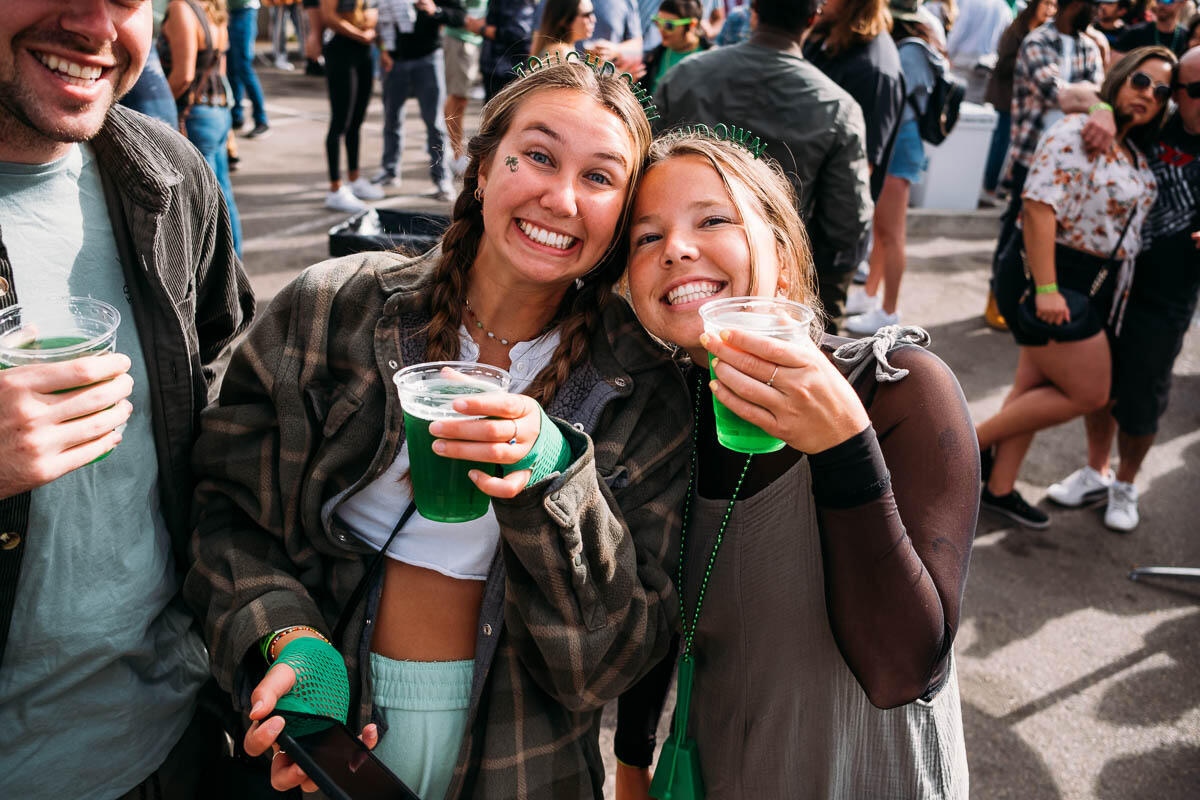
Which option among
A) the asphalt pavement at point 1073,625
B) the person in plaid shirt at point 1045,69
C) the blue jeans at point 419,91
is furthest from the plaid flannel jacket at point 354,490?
the person in plaid shirt at point 1045,69

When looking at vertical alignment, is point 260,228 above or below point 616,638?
below

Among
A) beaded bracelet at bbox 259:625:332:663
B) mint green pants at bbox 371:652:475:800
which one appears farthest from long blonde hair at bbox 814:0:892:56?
beaded bracelet at bbox 259:625:332:663

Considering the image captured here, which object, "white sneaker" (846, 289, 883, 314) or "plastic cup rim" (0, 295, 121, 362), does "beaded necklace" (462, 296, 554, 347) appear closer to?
"plastic cup rim" (0, 295, 121, 362)

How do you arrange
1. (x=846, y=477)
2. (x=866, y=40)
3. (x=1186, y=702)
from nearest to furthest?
(x=846, y=477) → (x=1186, y=702) → (x=866, y=40)

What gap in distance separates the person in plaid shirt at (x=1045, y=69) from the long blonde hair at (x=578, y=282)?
21.5ft

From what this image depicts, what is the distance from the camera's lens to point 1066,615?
13.0ft

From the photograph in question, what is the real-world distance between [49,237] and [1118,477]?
4958 mm

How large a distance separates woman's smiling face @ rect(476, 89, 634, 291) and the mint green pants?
2.79 ft

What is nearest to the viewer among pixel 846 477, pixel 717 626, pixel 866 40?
pixel 846 477

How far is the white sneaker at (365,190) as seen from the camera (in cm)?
839

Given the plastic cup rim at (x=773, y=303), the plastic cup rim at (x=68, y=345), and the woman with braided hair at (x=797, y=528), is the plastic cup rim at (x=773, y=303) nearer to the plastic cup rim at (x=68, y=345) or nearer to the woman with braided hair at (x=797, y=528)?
the woman with braided hair at (x=797, y=528)

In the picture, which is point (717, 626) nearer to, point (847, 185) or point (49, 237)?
point (49, 237)

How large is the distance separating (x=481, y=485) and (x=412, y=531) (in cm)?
46

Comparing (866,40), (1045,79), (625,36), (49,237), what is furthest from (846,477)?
(1045,79)
